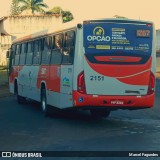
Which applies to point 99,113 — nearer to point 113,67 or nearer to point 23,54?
point 113,67

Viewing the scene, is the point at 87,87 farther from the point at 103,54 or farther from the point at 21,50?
the point at 21,50

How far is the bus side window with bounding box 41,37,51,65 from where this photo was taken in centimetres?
1718

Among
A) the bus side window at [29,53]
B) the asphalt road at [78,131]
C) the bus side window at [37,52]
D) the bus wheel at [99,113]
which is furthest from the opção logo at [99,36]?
the bus side window at [29,53]

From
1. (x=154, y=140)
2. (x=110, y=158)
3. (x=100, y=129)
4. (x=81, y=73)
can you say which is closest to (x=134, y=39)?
(x=81, y=73)

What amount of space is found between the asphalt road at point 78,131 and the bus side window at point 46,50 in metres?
1.98

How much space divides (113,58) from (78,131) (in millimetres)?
2425

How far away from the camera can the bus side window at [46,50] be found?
1718 cm

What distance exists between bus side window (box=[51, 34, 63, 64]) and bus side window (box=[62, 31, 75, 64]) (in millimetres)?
498

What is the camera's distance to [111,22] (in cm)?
1420

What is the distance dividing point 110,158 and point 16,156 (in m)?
1.82

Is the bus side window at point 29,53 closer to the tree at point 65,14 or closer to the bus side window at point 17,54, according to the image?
the bus side window at point 17,54

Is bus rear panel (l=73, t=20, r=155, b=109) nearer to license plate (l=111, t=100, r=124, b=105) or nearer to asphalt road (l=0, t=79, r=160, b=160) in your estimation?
license plate (l=111, t=100, r=124, b=105)

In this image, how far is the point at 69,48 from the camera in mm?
14805

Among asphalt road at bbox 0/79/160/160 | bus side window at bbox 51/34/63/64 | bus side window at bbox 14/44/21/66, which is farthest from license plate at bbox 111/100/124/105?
bus side window at bbox 14/44/21/66
